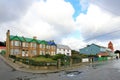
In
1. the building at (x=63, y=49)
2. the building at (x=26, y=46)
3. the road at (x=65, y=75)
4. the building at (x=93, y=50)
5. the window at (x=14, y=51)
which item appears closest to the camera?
the road at (x=65, y=75)

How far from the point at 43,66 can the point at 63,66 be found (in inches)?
307

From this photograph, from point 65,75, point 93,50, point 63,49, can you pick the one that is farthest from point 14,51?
point 93,50

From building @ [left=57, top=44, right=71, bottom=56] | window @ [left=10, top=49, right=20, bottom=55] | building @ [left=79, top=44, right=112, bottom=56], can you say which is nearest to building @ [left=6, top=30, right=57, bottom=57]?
window @ [left=10, top=49, right=20, bottom=55]

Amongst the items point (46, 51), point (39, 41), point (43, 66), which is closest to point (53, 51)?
point (46, 51)

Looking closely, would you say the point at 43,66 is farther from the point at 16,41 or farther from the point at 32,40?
the point at 32,40

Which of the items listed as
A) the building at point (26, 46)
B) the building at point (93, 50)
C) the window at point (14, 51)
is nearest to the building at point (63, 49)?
the building at point (26, 46)

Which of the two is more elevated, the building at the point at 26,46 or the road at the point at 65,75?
the building at the point at 26,46

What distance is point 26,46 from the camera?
84312mm

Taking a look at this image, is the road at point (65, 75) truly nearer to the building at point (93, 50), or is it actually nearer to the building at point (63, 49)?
the building at point (63, 49)

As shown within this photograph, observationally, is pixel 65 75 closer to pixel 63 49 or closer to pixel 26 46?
pixel 26 46

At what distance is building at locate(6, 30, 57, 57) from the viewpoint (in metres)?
76.1

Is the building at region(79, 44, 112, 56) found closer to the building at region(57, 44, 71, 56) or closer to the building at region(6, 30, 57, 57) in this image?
the building at region(57, 44, 71, 56)

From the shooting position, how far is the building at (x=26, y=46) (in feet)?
250

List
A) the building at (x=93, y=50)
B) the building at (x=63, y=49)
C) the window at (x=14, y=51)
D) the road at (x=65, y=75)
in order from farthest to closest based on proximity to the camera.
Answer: the building at (x=93, y=50) < the building at (x=63, y=49) < the window at (x=14, y=51) < the road at (x=65, y=75)
